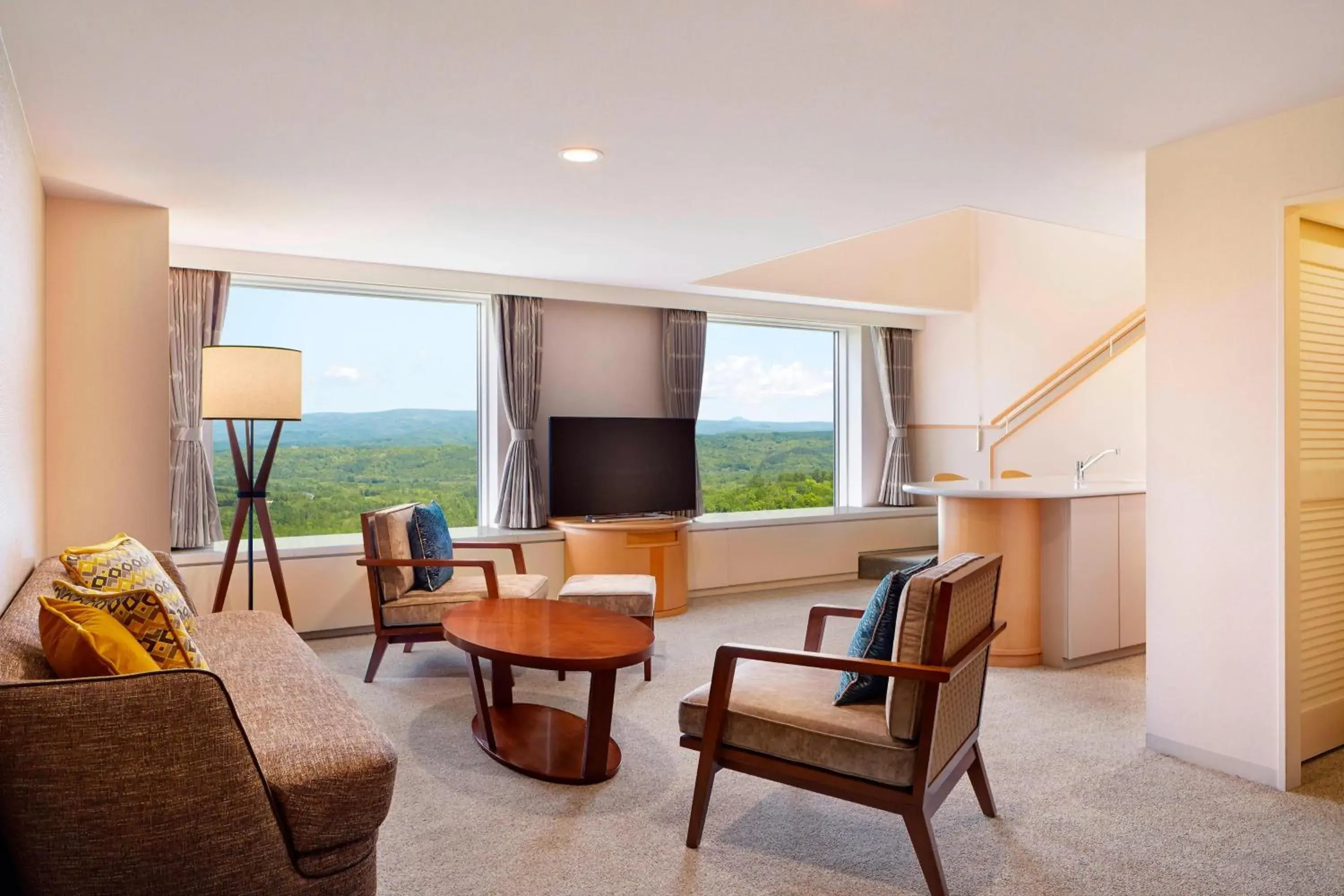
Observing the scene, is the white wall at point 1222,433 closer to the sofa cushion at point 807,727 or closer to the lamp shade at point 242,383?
the sofa cushion at point 807,727

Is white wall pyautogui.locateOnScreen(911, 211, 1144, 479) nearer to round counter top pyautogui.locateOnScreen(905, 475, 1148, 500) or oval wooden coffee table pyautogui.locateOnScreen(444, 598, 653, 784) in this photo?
round counter top pyautogui.locateOnScreen(905, 475, 1148, 500)

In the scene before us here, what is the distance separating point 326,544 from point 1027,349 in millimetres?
5559

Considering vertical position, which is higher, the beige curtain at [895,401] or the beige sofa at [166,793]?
the beige curtain at [895,401]

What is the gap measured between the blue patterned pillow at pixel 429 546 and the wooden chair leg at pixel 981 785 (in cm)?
275

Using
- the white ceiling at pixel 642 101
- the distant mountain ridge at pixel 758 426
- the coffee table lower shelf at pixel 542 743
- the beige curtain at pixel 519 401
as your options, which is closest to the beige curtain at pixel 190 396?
the white ceiling at pixel 642 101

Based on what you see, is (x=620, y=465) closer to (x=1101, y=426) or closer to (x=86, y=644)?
(x=1101, y=426)

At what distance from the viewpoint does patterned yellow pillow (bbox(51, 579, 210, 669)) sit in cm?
224

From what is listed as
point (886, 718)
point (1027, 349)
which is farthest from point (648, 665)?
point (1027, 349)

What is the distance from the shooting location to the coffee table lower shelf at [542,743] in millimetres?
3119

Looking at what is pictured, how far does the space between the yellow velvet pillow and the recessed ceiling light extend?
2139 mm

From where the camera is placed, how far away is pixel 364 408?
5824mm

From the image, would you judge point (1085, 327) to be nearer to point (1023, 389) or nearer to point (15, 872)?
point (1023, 389)

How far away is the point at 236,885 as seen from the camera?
179 cm

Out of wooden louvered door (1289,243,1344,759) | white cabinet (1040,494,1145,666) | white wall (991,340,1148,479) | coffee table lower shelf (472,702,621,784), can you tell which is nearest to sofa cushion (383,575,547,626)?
coffee table lower shelf (472,702,621,784)
